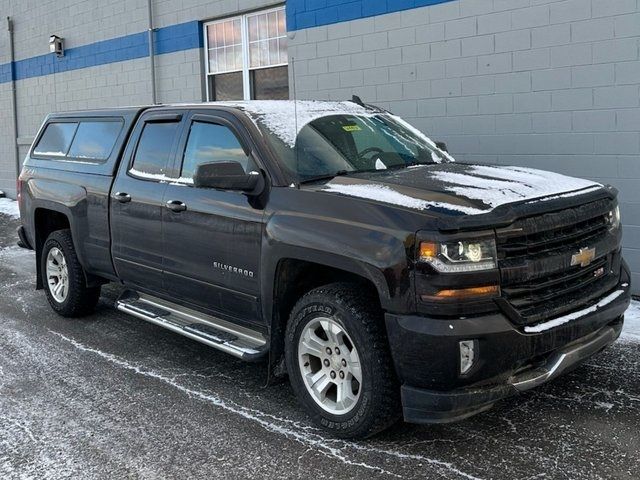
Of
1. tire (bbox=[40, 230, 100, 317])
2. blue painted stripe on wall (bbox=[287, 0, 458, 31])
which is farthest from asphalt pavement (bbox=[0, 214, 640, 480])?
blue painted stripe on wall (bbox=[287, 0, 458, 31])

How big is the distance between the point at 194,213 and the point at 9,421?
1.77 meters

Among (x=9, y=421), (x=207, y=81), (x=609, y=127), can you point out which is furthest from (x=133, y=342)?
(x=207, y=81)

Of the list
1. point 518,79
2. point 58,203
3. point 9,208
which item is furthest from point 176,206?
point 9,208

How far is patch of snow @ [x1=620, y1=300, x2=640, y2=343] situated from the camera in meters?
5.53

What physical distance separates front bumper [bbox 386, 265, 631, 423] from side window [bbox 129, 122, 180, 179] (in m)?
2.53

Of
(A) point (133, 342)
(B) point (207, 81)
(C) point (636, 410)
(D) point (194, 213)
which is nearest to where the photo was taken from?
(C) point (636, 410)

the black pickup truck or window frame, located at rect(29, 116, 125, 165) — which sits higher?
window frame, located at rect(29, 116, 125, 165)

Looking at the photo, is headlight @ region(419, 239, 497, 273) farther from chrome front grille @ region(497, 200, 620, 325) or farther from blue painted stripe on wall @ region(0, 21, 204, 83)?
blue painted stripe on wall @ region(0, 21, 204, 83)

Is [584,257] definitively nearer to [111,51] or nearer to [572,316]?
[572,316]

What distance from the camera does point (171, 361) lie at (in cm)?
525

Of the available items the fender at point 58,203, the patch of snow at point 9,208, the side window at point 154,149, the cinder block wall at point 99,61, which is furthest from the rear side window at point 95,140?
the patch of snow at point 9,208

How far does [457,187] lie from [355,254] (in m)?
0.74

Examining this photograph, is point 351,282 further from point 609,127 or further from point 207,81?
point 207,81

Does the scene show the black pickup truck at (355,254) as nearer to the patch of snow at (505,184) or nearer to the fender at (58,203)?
the patch of snow at (505,184)
